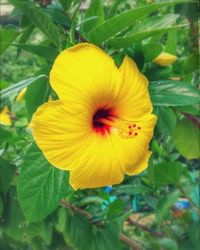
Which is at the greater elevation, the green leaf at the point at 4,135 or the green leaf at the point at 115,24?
the green leaf at the point at 115,24

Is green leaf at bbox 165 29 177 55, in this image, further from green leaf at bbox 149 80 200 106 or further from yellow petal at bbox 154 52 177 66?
green leaf at bbox 149 80 200 106

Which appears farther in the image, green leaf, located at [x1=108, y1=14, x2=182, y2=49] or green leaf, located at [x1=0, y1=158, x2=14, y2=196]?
green leaf, located at [x1=0, y1=158, x2=14, y2=196]

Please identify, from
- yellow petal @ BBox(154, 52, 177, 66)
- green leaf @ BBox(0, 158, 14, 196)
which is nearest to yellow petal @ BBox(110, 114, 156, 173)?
yellow petal @ BBox(154, 52, 177, 66)

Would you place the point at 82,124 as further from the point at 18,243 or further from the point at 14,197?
the point at 18,243

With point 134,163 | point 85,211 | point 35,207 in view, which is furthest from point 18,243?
point 134,163

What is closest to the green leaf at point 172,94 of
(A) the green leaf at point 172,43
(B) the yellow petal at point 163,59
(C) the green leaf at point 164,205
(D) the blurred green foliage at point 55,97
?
(D) the blurred green foliage at point 55,97

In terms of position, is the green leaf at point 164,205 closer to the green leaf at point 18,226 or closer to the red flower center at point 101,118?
the green leaf at point 18,226

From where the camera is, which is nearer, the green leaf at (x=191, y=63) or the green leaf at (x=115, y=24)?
the green leaf at (x=115, y=24)

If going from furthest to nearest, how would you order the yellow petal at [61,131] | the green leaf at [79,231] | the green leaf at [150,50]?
the green leaf at [79,231] → the green leaf at [150,50] → the yellow petal at [61,131]

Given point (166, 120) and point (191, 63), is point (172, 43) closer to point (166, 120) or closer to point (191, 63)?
point (191, 63)
